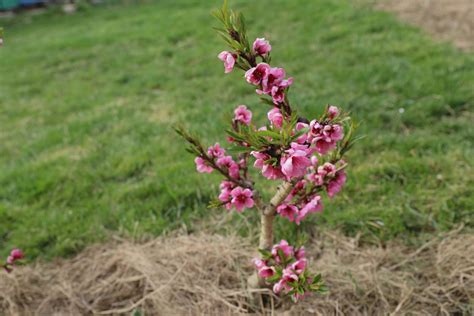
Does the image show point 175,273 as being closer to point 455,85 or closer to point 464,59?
point 455,85

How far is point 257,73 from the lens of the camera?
1.67 m

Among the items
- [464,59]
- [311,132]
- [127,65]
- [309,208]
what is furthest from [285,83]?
[127,65]

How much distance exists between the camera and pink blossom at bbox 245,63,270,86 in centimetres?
163

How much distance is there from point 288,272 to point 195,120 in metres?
2.93

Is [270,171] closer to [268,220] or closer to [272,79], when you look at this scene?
Answer: [272,79]

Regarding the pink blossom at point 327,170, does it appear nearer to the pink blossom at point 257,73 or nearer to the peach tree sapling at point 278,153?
the peach tree sapling at point 278,153

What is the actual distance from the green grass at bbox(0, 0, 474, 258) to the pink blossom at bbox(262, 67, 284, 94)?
38cm

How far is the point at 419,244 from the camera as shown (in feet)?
9.18

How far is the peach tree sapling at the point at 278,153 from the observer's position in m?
1.63

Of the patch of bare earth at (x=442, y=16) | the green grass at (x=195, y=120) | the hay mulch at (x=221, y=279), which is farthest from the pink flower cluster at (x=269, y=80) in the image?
the patch of bare earth at (x=442, y=16)

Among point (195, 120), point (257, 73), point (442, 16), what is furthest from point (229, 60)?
point (442, 16)

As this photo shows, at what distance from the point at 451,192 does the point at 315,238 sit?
3.13 feet

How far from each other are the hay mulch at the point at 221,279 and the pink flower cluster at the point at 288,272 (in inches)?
13.7

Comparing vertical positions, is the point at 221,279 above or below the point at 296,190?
below
